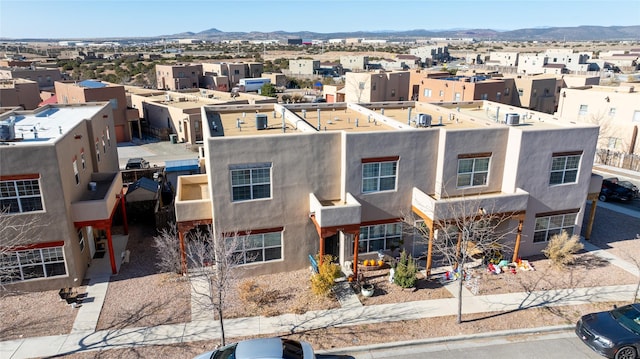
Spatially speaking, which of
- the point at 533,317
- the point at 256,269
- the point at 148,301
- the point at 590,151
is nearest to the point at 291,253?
the point at 256,269

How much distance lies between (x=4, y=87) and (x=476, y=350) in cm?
5716

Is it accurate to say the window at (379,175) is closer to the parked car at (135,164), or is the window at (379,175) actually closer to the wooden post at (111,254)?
the wooden post at (111,254)

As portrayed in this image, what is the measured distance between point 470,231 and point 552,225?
6624mm

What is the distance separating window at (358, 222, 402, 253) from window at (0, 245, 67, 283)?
1343 centimetres

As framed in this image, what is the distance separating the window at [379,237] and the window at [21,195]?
1404 centimetres

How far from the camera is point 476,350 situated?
15.5m

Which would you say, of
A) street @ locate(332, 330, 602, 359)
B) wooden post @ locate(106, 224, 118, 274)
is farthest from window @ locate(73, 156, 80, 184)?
street @ locate(332, 330, 602, 359)

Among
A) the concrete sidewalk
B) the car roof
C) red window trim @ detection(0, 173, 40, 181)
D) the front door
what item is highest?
red window trim @ detection(0, 173, 40, 181)

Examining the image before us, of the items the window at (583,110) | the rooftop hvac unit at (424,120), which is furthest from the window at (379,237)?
the window at (583,110)

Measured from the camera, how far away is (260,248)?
20391 mm

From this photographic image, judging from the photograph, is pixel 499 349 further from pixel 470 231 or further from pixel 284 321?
pixel 284 321

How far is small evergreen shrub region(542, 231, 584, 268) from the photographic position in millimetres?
20984

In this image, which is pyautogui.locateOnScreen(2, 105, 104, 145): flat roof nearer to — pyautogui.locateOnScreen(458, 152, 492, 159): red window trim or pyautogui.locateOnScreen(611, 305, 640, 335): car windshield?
pyautogui.locateOnScreen(458, 152, 492, 159): red window trim

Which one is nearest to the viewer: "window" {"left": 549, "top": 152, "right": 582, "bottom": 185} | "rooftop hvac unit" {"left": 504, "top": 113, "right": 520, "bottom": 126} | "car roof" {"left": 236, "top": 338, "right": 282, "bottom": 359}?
"car roof" {"left": 236, "top": 338, "right": 282, "bottom": 359}
